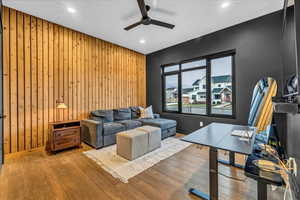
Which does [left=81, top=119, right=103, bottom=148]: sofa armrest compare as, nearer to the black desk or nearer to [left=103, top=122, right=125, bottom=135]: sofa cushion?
[left=103, top=122, right=125, bottom=135]: sofa cushion

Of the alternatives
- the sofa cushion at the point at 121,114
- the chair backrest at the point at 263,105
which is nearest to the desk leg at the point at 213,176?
the chair backrest at the point at 263,105

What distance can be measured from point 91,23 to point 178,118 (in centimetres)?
375

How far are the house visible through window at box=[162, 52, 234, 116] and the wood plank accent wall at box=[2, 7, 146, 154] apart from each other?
2097 millimetres

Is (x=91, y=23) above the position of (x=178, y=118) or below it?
above

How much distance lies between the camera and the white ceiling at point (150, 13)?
2.63m

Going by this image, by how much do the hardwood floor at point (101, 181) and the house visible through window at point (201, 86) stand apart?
1681mm

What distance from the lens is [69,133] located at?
3.12m

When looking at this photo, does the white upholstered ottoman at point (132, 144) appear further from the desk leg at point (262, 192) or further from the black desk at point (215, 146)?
the desk leg at point (262, 192)

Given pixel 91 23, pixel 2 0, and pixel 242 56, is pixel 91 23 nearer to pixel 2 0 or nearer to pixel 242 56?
pixel 2 0

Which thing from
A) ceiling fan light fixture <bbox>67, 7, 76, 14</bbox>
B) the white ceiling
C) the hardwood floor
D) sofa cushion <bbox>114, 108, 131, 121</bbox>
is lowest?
the hardwood floor

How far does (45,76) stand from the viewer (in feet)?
10.5

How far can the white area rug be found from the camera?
7.32 ft

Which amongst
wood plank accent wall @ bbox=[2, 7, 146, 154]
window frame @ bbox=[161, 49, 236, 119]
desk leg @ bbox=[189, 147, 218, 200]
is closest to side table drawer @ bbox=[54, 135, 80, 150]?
wood plank accent wall @ bbox=[2, 7, 146, 154]

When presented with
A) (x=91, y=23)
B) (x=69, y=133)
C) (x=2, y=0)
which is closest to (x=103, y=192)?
(x=69, y=133)
